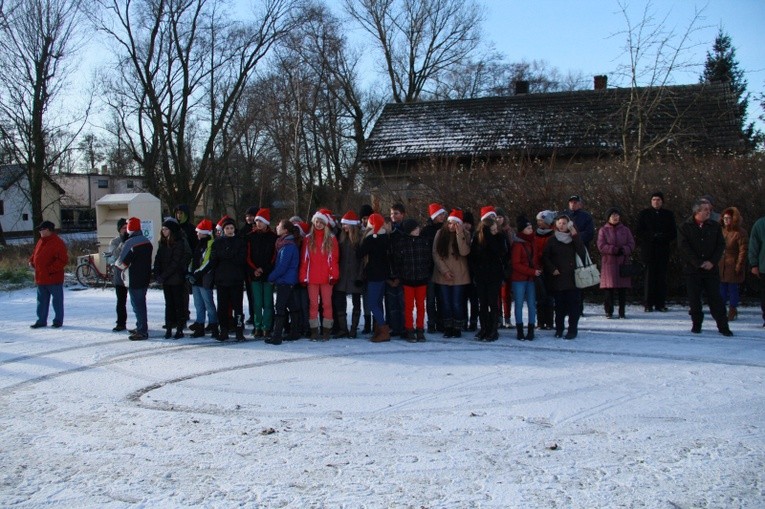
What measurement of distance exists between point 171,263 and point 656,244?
8.12 metres

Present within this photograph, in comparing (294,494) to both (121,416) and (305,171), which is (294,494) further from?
(305,171)

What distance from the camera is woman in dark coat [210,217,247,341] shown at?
1016cm

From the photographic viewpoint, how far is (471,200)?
15.1 m

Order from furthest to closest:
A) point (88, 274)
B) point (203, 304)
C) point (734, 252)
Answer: point (88, 274)
point (734, 252)
point (203, 304)

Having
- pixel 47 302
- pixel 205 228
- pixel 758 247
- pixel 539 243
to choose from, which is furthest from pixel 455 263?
pixel 47 302

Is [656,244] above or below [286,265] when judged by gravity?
above

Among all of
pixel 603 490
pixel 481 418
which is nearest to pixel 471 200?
pixel 481 418

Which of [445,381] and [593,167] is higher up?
[593,167]

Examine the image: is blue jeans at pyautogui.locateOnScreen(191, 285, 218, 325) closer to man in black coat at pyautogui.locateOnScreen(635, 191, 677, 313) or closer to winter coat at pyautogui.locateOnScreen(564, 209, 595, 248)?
winter coat at pyautogui.locateOnScreen(564, 209, 595, 248)

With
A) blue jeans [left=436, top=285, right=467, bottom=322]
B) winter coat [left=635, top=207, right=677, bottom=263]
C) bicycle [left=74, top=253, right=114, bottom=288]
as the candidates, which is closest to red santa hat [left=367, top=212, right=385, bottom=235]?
blue jeans [left=436, top=285, right=467, bottom=322]

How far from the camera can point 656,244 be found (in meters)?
12.0

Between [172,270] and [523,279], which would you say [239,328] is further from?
[523,279]

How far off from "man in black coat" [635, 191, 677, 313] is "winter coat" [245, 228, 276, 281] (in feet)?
21.1

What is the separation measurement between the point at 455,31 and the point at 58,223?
3806cm
